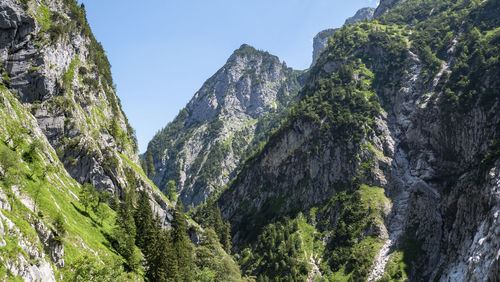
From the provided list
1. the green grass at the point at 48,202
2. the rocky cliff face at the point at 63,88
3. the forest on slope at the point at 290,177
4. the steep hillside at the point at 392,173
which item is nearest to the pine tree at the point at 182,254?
the forest on slope at the point at 290,177

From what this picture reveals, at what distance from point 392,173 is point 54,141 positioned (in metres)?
133

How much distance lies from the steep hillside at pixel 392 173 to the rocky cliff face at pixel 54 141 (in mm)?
61492

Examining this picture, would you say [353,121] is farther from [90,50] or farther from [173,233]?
[90,50]

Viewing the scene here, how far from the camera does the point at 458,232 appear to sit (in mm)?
98750

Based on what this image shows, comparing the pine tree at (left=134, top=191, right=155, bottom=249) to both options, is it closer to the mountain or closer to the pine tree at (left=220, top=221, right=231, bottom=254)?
the mountain

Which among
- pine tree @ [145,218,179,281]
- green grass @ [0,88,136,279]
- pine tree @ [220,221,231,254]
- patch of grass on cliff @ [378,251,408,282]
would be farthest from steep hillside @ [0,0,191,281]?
patch of grass on cliff @ [378,251,408,282]

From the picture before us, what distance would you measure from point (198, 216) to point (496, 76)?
155082mm

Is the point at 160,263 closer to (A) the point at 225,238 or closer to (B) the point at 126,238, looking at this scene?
(B) the point at 126,238

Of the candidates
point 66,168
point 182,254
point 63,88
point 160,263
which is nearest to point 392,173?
point 182,254

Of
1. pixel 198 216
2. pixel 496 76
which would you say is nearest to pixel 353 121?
pixel 496 76

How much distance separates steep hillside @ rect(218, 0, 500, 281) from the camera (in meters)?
103

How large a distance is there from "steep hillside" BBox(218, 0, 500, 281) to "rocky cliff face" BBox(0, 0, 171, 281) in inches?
2421

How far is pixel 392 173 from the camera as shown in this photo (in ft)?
460

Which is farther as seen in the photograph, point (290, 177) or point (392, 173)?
point (290, 177)
